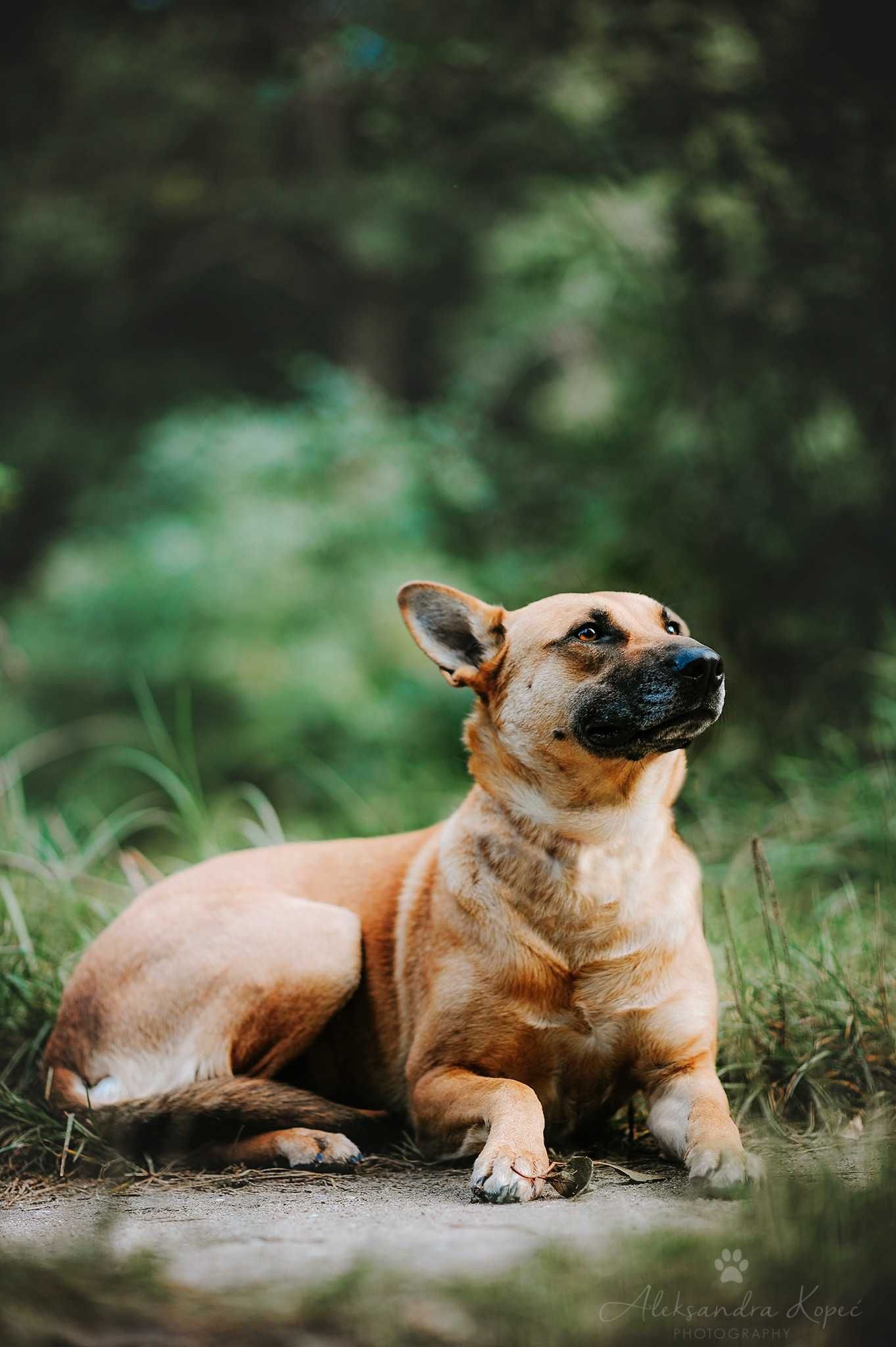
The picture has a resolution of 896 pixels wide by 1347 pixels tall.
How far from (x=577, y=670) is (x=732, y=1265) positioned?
1.31 meters

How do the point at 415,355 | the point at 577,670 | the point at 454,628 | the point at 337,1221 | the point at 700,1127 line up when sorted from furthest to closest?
A: 1. the point at 415,355
2. the point at 454,628
3. the point at 577,670
4. the point at 700,1127
5. the point at 337,1221

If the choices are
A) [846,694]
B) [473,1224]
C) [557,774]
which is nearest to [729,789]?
[846,694]

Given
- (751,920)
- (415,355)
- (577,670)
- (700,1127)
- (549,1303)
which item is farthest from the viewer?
(415,355)

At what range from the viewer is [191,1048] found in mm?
2713

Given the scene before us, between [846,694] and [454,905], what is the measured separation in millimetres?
3094

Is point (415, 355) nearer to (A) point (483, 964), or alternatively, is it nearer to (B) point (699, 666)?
(B) point (699, 666)

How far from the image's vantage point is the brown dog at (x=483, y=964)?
2.54 meters

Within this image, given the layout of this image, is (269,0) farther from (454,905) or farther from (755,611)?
(454,905)

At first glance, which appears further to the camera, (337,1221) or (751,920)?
(751,920)

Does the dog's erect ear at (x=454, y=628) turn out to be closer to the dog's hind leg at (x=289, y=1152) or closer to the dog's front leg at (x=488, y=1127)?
the dog's front leg at (x=488, y=1127)

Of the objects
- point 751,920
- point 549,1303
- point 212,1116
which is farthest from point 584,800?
point 751,920

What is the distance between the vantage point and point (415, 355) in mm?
10391

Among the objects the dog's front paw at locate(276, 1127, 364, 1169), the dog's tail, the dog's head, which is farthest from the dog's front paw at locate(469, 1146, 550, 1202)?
the dog's head

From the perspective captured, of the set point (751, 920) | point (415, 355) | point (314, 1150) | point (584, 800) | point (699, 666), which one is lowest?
point (415, 355)
